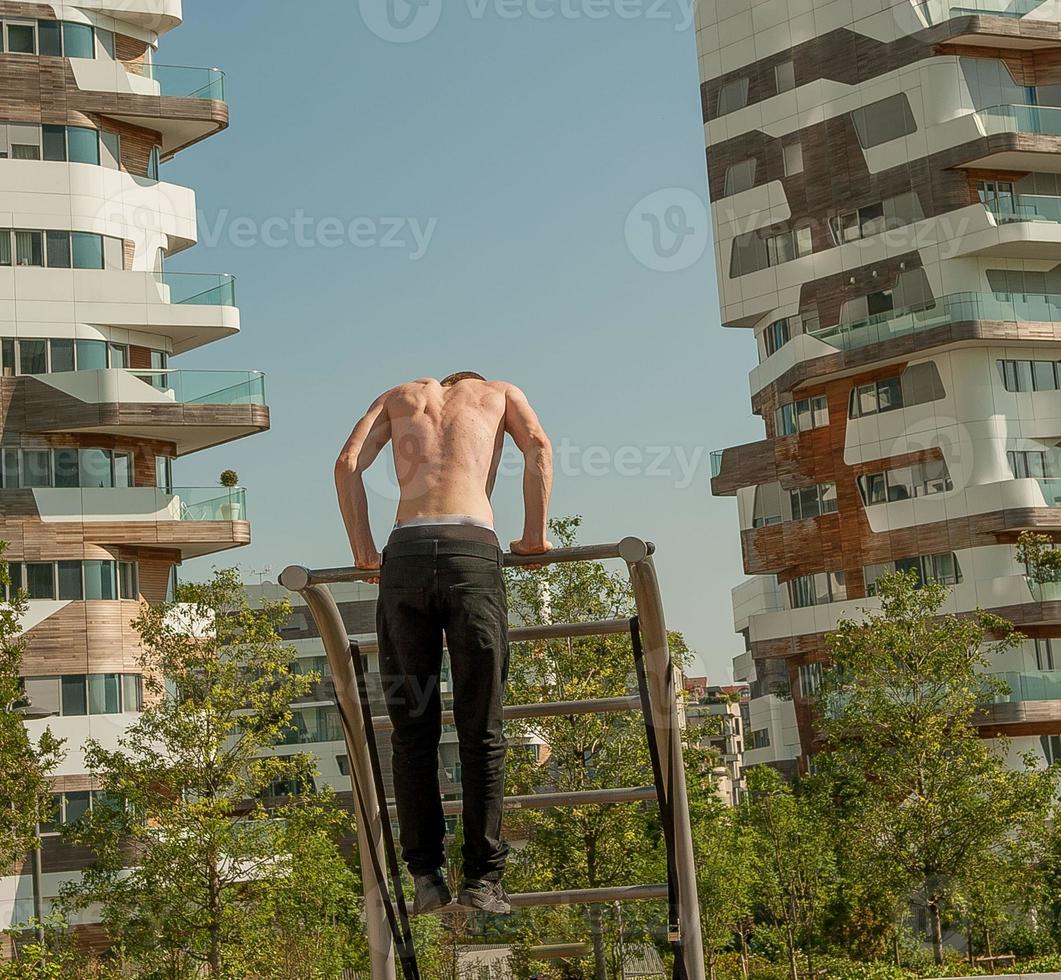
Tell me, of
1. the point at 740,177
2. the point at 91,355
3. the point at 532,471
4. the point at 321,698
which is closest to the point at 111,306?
the point at 91,355

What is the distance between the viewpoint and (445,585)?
591 centimetres

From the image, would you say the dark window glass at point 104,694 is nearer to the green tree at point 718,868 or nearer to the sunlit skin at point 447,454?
the green tree at point 718,868

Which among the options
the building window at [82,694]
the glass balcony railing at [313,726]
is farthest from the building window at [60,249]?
the glass balcony railing at [313,726]

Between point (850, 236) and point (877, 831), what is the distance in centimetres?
2056

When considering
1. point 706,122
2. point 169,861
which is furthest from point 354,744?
point 706,122

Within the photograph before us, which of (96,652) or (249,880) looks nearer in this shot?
(249,880)

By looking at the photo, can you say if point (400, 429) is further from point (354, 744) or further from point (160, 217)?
point (160, 217)

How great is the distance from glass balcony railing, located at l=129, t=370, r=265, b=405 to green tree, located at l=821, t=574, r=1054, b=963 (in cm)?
1561

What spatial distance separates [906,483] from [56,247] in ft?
74.7

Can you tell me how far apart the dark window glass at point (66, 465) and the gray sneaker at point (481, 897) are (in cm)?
3572

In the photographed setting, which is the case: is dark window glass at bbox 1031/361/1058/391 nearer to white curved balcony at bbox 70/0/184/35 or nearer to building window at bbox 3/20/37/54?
white curved balcony at bbox 70/0/184/35

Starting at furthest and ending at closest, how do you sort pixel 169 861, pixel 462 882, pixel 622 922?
pixel 169 861 < pixel 622 922 < pixel 462 882

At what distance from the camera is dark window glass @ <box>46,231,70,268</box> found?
4006 centimetres

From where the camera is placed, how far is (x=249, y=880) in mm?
28797
